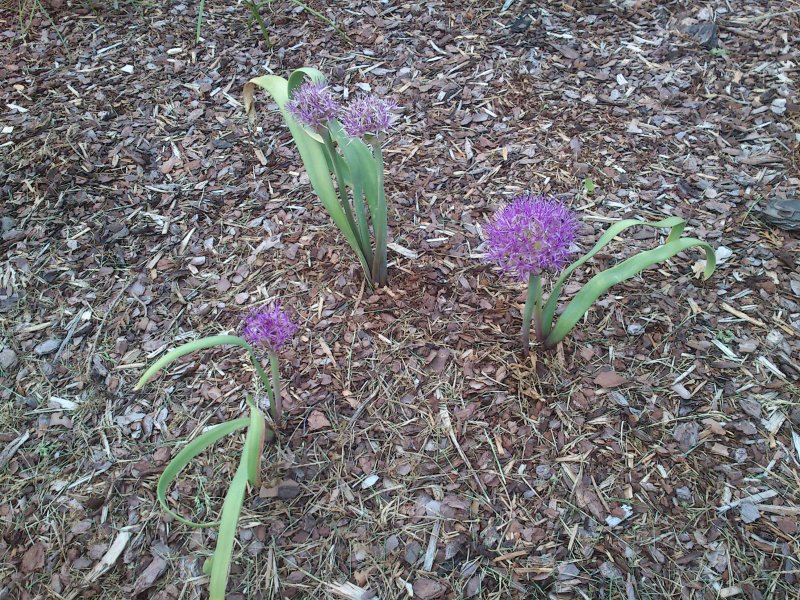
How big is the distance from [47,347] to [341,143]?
1185 millimetres

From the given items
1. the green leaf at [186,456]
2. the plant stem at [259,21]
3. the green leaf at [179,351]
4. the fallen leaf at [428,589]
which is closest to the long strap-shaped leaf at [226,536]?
the green leaf at [186,456]

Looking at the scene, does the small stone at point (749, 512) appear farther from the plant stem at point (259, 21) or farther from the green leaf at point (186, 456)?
the plant stem at point (259, 21)

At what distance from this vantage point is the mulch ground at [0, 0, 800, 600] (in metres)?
1.48

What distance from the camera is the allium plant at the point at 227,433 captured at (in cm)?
114

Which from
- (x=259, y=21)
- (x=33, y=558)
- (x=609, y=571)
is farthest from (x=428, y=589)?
(x=259, y=21)

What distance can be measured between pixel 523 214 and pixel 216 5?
2365mm

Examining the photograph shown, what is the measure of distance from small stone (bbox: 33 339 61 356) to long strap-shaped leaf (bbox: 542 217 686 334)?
1.54 meters

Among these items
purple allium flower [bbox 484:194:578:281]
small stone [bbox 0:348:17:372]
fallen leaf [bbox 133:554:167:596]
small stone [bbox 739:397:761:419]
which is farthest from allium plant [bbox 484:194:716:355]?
small stone [bbox 0:348:17:372]

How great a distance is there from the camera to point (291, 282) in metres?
1.98

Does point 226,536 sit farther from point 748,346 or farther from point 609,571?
point 748,346

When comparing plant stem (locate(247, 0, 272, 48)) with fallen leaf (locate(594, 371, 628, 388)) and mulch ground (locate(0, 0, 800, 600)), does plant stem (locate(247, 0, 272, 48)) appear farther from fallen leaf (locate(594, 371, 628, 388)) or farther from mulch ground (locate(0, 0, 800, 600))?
fallen leaf (locate(594, 371, 628, 388))

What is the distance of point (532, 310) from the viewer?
63.1 inches

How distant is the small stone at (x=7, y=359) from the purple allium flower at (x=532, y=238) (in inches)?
61.2

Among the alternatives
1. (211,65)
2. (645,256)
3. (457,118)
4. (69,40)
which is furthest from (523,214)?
(69,40)
